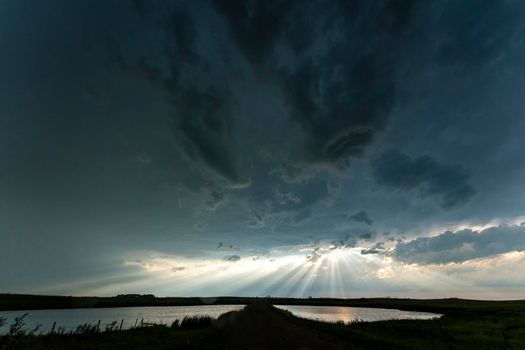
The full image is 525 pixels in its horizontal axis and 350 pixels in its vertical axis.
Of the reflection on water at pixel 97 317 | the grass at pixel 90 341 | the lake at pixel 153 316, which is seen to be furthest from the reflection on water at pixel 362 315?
the grass at pixel 90 341

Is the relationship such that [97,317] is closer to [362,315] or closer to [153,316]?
[153,316]

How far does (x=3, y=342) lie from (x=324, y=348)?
913 inches

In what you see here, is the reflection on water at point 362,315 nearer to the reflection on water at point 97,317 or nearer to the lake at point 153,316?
the lake at point 153,316

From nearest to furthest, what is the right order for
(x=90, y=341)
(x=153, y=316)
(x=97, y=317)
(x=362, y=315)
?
(x=90, y=341) < (x=362, y=315) < (x=153, y=316) < (x=97, y=317)

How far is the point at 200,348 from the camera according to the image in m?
23.9

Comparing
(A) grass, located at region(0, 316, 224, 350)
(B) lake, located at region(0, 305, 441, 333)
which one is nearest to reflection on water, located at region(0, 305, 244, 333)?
(B) lake, located at region(0, 305, 441, 333)

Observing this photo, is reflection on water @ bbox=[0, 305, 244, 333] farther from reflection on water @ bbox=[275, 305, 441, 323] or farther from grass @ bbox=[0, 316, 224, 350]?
reflection on water @ bbox=[275, 305, 441, 323]

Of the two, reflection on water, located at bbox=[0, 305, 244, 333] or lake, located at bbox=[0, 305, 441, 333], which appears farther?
lake, located at bbox=[0, 305, 441, 333]

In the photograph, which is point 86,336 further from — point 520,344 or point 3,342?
point 520,344

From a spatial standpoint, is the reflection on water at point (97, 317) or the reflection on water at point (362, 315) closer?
the reflection on water at point (97, 317)

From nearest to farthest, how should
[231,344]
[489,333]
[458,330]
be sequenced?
[231,344] < [489,333] < [458,330]

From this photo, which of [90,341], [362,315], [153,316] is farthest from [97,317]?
[362,315]

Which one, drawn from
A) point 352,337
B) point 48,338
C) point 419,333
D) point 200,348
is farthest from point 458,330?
point 48,338

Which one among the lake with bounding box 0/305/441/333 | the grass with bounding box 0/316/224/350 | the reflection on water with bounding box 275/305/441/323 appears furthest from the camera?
the reflection on water with bounding box 275/305/441/323
